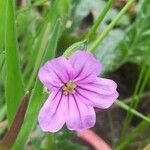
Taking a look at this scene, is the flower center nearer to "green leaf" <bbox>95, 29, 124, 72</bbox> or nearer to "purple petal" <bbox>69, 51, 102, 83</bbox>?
"purple petal" <bbox>69, 51, 102, 83</bbox>

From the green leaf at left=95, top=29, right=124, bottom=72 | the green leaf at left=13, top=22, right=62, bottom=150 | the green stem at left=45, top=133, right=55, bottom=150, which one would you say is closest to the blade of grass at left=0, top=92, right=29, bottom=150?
the green leaf at left=13, top=22, right=62, bottom=150

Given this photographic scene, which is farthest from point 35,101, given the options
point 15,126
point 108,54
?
point 108,54

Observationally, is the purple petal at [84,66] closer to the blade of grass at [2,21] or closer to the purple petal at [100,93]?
the purple petal at [100,93]

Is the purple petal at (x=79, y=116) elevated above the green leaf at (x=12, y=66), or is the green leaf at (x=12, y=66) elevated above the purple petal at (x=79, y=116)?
the green leaf at (x=12, y=66)

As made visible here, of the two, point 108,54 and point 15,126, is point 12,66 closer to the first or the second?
point 15,126

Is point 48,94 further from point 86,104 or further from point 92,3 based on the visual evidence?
point 92,3

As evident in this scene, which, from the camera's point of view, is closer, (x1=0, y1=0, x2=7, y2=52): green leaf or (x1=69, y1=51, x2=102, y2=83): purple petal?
(x1=69, y1=51, x2=102, y2=83): purple petal

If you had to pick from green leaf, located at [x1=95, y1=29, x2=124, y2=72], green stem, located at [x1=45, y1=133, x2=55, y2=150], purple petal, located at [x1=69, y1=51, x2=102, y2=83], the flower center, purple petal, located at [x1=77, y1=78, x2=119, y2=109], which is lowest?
green leaf, located at [x1=95, y1=29, x2=124, y2=72]

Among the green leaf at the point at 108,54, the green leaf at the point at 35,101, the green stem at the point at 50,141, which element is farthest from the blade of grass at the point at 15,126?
the green leaf at the point at 108,54

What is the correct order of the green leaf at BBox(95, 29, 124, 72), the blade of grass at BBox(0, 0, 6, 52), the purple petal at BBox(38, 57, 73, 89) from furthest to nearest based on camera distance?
1. the green leaf at BBox(95, 29, 124, 72)
2. the blade of grass at BBox(0, 0, 6, 52)
3. the purple petal at BBox(38, 57, 73, 89)
